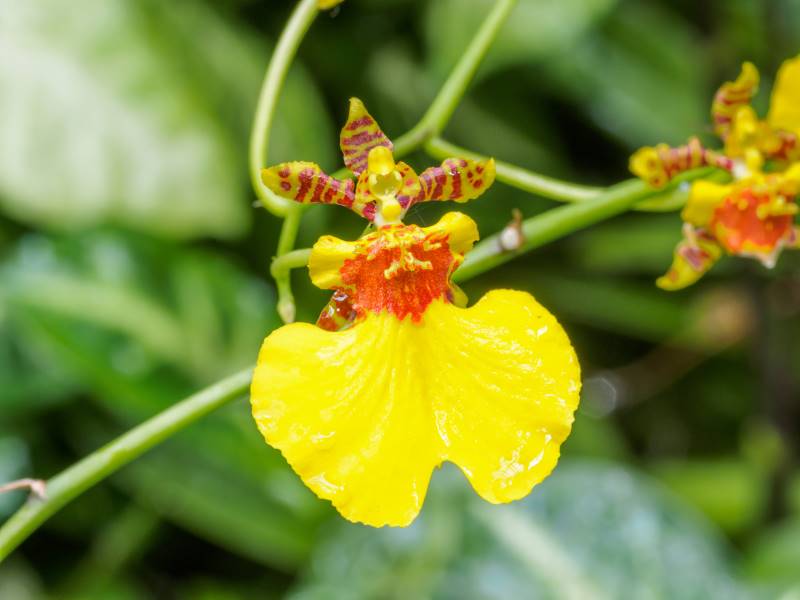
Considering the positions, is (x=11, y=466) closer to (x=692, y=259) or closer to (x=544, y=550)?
(x=544, y=550)

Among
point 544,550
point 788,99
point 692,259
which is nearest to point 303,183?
point 692,259

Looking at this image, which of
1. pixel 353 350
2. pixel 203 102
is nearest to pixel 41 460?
Answer: pixel 203 102

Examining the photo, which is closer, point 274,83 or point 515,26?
point 274,83

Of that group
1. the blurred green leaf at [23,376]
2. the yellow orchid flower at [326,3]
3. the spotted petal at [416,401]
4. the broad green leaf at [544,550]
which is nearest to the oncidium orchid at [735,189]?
the spotted petal at [416,401]

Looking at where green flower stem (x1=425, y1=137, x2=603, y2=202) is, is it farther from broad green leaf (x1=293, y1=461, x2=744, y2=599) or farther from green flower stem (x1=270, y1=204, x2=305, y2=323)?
broad green leaf (x1=293, y1=461, x2=744, y2=599)

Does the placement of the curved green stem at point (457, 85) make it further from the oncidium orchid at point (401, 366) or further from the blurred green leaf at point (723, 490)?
the blurred green leaf at point (723, 490)

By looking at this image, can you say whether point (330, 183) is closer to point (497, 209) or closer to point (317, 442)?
point (317, 442)
